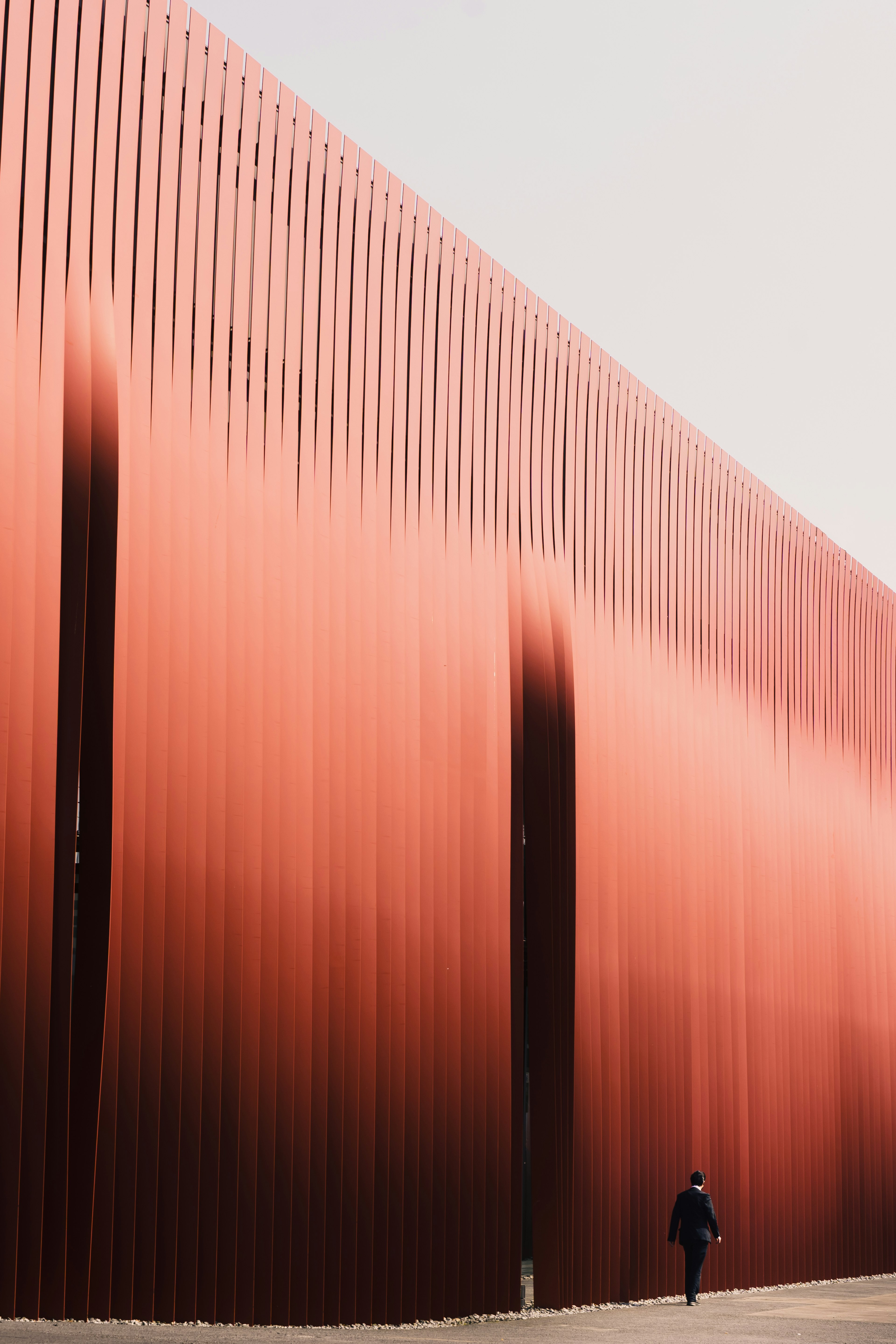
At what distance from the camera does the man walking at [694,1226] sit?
14805 mm

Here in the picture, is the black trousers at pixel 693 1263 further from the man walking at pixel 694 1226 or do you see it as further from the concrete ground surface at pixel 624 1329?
the concrete ground surface at pixel 624 1329

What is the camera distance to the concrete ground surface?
29.6 feet

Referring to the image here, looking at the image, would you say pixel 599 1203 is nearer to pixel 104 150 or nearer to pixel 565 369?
pixel 565 369

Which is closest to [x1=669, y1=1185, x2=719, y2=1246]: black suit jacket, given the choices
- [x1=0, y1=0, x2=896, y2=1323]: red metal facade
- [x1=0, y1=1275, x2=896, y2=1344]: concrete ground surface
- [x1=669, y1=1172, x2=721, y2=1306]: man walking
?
[x1=669, y1=1172, x2=721, y2=1306]: man walking

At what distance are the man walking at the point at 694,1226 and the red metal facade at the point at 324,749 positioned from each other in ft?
2.76

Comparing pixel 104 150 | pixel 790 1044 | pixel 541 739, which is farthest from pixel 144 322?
pixel 790 1044

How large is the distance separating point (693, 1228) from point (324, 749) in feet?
20.5

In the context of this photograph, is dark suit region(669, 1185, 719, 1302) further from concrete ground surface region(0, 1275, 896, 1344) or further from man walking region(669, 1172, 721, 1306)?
concrete ground surface region(0, 1275, 896, 1344)

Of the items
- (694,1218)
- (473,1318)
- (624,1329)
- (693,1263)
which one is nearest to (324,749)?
(473,1318)

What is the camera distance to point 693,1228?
1484 cm

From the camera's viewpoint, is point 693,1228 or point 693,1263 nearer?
point 693,1228

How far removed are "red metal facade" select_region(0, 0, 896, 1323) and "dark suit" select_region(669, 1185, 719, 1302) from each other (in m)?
0.83

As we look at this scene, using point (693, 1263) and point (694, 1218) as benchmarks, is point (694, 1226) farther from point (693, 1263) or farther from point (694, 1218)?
point (693, 1263)

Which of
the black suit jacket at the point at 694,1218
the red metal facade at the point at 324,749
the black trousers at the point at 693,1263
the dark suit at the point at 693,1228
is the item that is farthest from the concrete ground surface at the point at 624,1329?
the black suit jacket at the point at 694,1218
